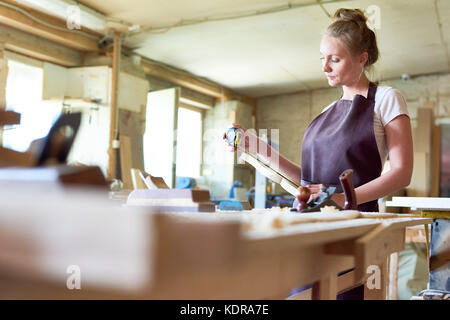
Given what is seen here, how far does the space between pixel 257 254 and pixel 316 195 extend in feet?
3.15

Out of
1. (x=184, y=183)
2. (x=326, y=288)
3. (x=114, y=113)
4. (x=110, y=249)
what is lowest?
(x=326, y=288)

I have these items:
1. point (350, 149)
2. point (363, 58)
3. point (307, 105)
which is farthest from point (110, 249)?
point (307, 105)

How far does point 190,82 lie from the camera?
29.4 feet

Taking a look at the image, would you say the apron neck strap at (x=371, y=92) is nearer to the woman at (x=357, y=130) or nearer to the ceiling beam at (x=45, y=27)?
the woman at (x=357, y=130)

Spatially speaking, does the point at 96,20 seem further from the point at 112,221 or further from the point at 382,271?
the point at 112,221

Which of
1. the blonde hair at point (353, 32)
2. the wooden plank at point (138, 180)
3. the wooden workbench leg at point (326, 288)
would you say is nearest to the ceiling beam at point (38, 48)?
the wooden plank at point (138, 180)

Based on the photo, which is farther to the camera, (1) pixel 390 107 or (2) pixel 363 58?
(2) pixel 363 58

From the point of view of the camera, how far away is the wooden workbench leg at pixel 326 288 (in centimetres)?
97

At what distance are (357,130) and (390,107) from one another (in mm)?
139

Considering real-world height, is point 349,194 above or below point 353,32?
below

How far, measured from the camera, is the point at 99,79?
22.0ft

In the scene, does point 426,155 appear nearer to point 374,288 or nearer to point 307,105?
point 307,105

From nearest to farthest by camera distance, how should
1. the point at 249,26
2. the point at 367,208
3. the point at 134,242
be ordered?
the point at 134,242 < the point at 367,208 < the point at 249,26
